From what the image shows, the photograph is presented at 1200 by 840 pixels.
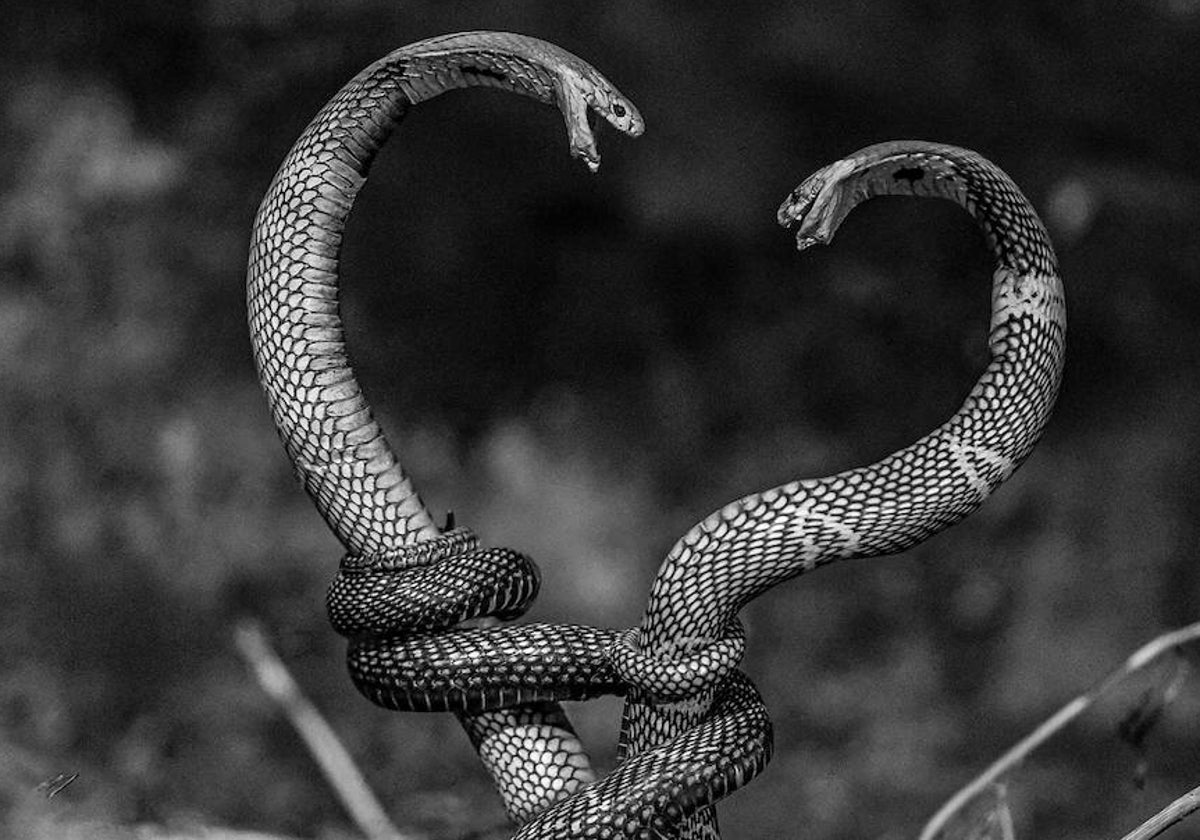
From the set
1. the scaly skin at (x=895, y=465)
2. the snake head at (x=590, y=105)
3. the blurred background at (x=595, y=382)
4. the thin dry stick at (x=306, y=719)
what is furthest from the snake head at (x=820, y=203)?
the thin dry stick at (x=306, y=719)

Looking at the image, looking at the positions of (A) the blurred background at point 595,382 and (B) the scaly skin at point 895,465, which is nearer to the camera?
(B) the scaly skin at point 895,465

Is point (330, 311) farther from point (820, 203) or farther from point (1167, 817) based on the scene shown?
point (1167, 817)

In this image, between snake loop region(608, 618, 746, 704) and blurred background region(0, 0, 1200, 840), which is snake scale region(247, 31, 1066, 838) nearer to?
snake loop region(608, 618, 746, 704)

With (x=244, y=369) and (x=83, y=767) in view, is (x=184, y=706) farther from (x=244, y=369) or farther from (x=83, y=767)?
(x=244, y=369)

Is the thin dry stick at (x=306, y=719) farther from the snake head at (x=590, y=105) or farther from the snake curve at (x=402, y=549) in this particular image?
the snake head at (x=590, y=105)

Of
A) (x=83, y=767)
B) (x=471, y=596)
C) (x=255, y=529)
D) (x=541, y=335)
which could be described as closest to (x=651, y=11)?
(x=541, y=335)

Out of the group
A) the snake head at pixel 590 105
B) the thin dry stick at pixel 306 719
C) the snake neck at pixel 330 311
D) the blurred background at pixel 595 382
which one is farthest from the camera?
the thin dry stick at pixel 306 719
